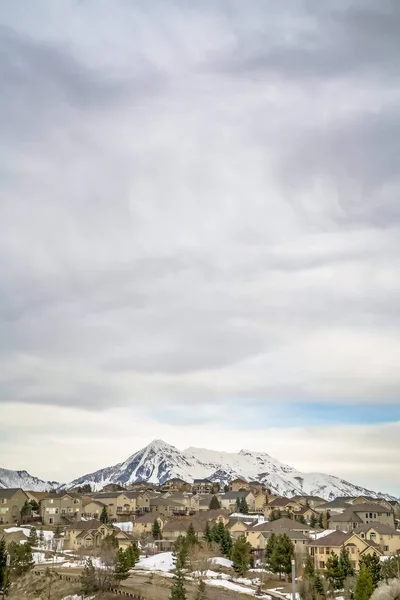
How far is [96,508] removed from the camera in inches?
5349

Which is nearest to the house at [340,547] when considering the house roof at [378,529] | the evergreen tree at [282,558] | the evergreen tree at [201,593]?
the house roof at [378,529]

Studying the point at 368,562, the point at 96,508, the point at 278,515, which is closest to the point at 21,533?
the point at 96,508

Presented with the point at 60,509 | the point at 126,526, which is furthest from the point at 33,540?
the point at 60,509

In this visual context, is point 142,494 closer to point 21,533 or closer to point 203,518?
point 203,518

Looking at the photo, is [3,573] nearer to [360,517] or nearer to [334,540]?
[334,540]

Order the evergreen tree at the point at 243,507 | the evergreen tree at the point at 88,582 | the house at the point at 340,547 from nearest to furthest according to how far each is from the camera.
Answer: the evergreen tree at the point at 88,582
the house at the point at 340,547
the evergreen tree at the point at 243,507

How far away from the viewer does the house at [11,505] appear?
129 m

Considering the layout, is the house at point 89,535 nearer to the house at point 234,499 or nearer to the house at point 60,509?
the house at point 60,509

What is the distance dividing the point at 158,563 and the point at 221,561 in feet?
28.4

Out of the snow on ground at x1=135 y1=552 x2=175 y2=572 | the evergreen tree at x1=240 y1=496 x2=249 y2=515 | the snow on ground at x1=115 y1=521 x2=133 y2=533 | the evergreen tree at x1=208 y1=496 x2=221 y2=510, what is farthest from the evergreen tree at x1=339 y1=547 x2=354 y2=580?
the evergreen tree at x1=208 y1=496 x2=221 y2=510

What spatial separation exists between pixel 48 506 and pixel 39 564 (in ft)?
138

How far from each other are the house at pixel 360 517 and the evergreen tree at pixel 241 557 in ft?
112

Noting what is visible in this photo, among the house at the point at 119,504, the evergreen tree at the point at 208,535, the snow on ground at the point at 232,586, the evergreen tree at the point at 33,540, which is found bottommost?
the snow on ground at the point at 232,586

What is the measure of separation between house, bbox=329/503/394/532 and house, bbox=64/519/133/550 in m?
38.0
